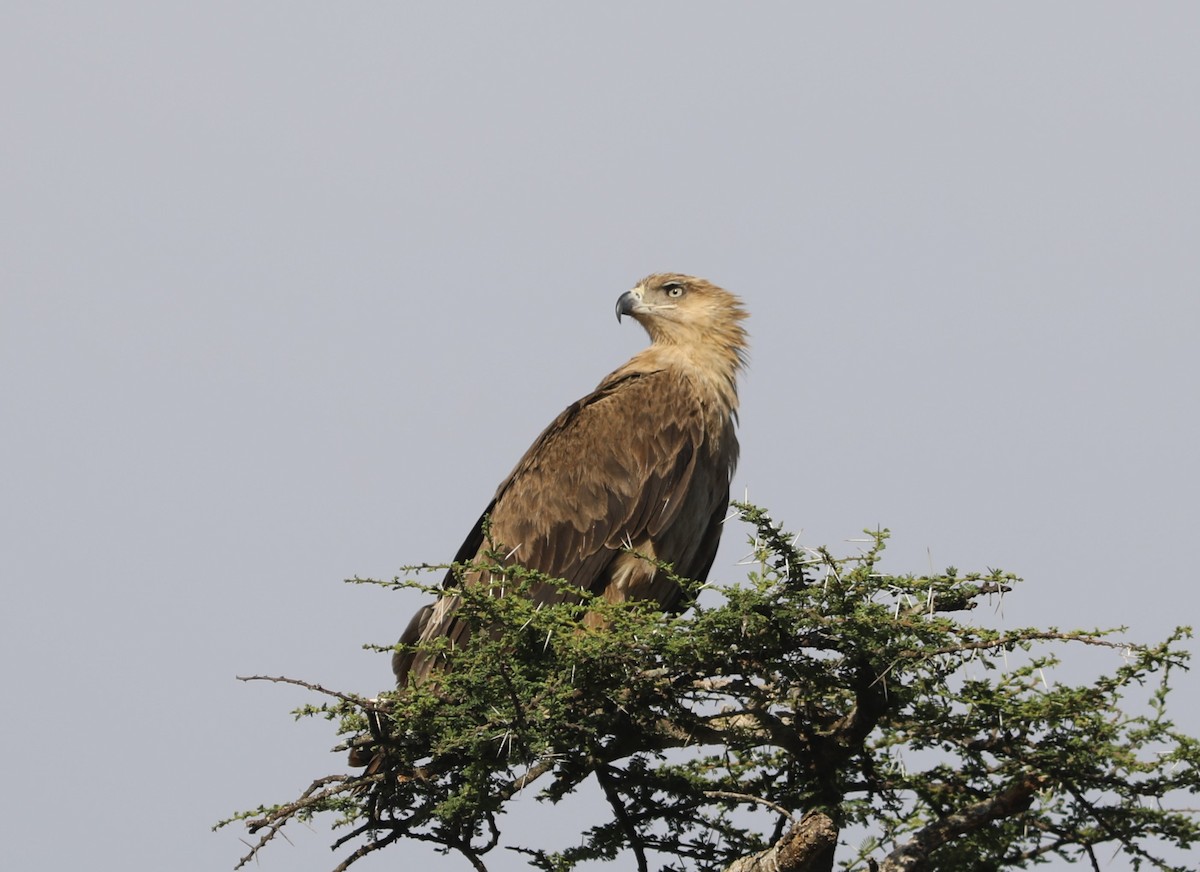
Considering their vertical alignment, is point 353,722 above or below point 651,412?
below

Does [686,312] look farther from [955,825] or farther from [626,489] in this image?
[955,825]

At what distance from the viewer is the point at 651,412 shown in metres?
8.78

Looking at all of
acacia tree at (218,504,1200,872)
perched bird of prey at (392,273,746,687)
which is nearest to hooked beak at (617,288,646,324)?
perched bird of prey at (392,273,746,687)

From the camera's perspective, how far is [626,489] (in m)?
8.58

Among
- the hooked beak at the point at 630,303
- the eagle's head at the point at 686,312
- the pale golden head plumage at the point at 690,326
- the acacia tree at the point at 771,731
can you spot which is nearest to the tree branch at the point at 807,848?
the acacia tree at the point at 771,731

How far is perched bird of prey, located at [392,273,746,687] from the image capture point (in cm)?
842

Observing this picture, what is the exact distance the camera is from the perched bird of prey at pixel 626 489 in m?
8.42

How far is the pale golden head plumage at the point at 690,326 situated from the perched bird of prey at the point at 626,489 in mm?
17

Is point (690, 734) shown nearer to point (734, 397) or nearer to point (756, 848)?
point (756, 848)

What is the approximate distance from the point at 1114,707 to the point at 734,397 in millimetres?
4092

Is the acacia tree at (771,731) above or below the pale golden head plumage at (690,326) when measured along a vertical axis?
below

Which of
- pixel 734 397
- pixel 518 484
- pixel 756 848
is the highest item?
pixel 734 397

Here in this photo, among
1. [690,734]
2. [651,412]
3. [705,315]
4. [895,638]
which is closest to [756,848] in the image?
[690,734]

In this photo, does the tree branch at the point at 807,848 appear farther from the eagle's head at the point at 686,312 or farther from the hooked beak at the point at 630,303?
the hooked beak at the point at 630,303
